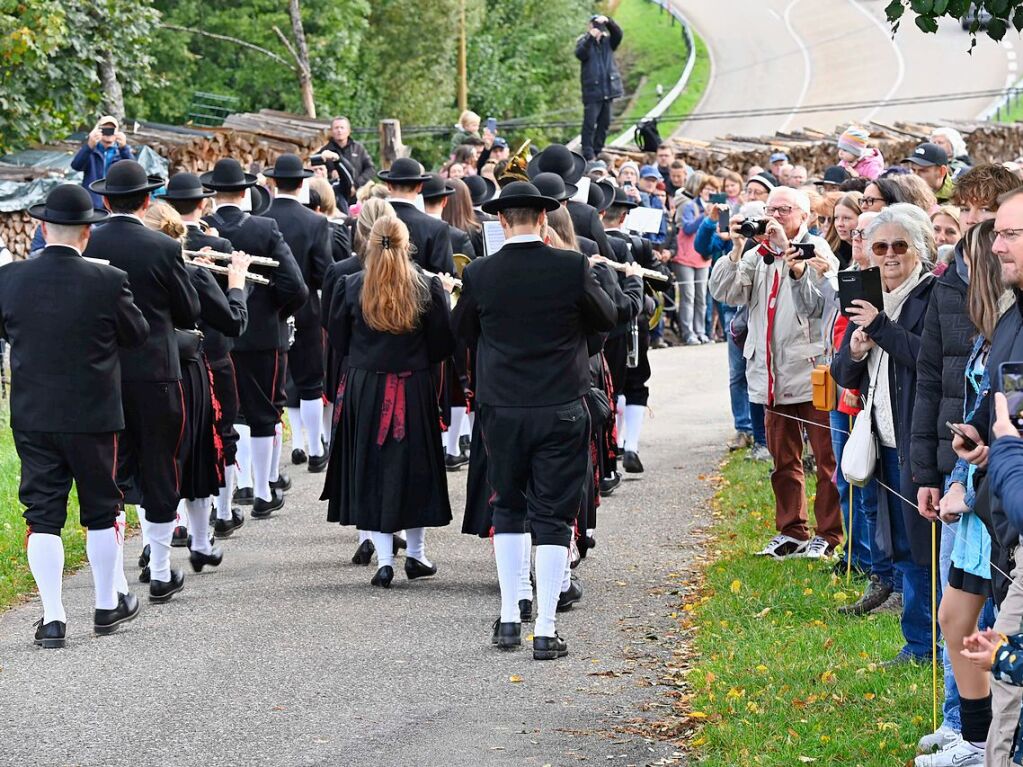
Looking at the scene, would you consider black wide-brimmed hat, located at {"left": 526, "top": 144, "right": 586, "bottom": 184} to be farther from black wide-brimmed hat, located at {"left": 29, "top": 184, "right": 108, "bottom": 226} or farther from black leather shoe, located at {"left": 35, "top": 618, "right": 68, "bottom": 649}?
→ black leather shoe, located at {"left": 35, "top": 618, "right": 68, "bottom": 649}

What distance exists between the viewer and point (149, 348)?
8.67 meters

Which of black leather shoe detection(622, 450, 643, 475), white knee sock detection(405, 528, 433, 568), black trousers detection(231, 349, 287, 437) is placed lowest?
black leather shoe detection(622, 450, 643, 475)

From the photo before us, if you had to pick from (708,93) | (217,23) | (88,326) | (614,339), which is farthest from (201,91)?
(88,326)

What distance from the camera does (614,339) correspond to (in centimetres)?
1177

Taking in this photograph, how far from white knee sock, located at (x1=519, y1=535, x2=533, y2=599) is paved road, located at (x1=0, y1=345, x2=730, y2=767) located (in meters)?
0.24

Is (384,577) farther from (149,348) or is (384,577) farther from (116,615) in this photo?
(149,348)

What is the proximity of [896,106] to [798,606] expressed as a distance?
1500 inches

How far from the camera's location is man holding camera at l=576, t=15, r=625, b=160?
Answer: 24.8 metres

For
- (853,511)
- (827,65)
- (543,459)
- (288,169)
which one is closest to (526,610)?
(543,459)

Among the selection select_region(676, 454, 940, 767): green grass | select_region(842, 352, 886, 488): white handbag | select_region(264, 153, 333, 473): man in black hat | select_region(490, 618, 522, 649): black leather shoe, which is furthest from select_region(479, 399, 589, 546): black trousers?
select_region(264, 153, 333, 473): man in black hat

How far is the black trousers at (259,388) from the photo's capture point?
1121cm

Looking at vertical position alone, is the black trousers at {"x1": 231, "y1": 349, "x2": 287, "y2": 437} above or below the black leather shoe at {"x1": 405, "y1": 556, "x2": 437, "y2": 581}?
above

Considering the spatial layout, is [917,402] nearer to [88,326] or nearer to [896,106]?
[88,326]

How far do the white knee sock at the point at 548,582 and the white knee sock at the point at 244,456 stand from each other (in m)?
3.80
